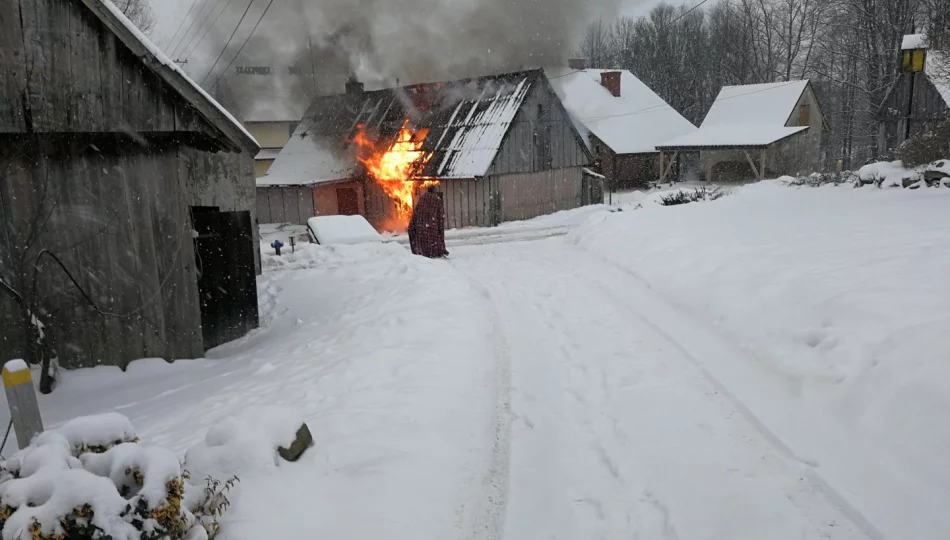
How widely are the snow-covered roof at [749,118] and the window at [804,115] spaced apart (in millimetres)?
1453

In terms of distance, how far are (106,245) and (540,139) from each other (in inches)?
847

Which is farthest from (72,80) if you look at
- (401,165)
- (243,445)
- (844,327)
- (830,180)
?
(401,165)

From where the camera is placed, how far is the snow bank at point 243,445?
12.8 ft

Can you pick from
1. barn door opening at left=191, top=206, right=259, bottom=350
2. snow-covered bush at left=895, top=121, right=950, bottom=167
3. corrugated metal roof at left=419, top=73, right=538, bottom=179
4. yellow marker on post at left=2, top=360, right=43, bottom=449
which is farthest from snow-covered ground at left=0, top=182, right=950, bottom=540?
corrugated metal roof at left=419, top=73, right=538, bottom=179

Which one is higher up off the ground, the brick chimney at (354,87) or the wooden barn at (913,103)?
the brick chimney at (354,87)

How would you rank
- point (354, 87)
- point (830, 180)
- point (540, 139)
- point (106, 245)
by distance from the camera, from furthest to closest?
point (354, 87) → point (540, 139) → point (830, 180) → point (106, 245)

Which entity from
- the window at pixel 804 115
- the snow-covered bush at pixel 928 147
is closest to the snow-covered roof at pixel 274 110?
the window at pixel 804 115

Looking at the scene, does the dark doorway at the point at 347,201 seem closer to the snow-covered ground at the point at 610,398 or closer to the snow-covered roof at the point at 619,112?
the snow-covered roof at the point at 619,112

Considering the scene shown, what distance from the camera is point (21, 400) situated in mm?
3521

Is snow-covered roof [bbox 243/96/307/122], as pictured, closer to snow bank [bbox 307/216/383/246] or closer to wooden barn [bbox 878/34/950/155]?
snow bank [bbox 307/216/383/246]

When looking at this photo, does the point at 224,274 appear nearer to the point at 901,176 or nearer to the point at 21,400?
the point at 21,400

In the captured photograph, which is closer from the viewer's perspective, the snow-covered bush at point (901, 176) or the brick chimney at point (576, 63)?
the snow-covered bush at point (901, 176)

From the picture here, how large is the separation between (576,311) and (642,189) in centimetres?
3007

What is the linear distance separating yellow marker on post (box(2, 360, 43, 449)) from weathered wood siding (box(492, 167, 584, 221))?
844 inches
